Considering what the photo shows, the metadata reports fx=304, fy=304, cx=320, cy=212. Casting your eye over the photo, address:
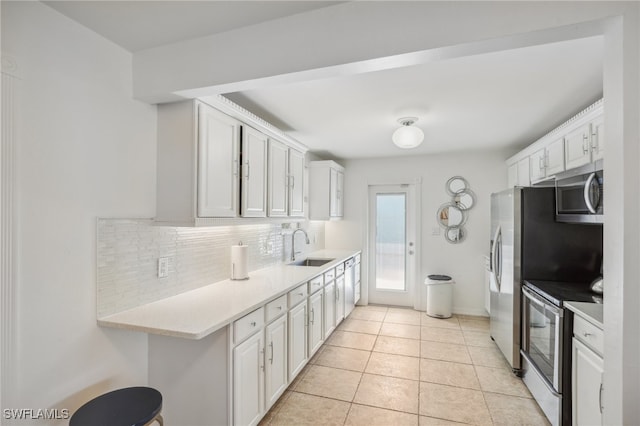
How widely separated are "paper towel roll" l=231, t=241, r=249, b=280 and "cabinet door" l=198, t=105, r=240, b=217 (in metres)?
0.46

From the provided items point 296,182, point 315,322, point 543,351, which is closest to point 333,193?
point 296,182

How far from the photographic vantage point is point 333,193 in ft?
14.5

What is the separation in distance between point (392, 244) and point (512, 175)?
74.7 inches

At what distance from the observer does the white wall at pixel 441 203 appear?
14.2 ft

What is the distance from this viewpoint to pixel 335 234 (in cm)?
506

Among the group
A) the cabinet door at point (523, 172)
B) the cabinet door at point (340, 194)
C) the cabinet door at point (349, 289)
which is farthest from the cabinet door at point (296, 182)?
the cabinet door at point (523, 172)

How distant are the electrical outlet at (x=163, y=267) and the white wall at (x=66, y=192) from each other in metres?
0.36

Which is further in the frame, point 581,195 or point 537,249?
point 537,249

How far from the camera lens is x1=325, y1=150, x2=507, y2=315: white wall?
432cm

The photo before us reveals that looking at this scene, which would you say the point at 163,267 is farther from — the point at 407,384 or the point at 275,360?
the point at 407,384

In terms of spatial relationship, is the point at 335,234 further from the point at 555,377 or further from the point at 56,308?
the point at 56,308

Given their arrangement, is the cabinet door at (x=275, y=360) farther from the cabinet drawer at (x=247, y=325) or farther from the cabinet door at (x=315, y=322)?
the cabinet door at (x=315, y=322)

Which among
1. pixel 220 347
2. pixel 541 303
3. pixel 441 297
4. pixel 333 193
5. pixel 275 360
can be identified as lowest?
pixel 441 297

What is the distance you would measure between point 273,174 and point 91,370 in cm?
183
